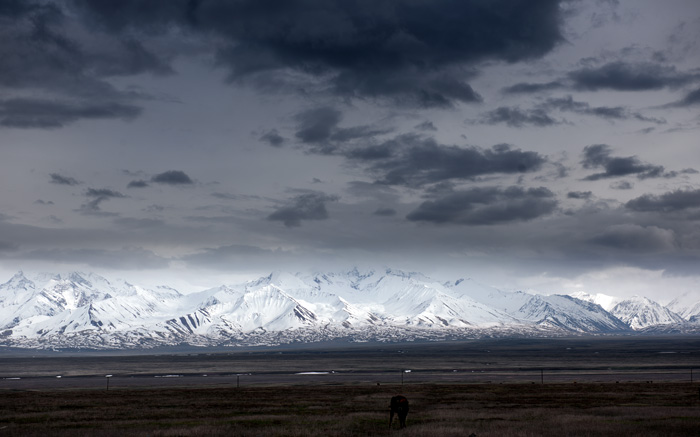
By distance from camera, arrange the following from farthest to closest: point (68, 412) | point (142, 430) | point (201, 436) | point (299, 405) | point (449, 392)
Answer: point (449, 392), point (299, 405), point (68, 412), point (142, 430), point (201, 436)

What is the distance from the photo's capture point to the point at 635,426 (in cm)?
3988

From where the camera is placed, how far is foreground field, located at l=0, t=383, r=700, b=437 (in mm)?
39594

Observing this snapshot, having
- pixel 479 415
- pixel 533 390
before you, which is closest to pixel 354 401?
pixel 479 415

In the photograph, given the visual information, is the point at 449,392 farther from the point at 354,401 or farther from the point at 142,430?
the point at 142,430

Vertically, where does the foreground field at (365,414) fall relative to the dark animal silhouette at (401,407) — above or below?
below

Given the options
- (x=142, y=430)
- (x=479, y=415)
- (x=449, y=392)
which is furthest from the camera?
(x=449, y=392)

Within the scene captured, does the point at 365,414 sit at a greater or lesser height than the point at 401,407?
lesser

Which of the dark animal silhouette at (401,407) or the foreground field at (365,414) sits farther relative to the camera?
the dark animal silhouette at (401,407)

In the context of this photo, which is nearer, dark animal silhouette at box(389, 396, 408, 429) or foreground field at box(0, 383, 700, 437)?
Result: foreground field at box(0, 383, 700, 437)

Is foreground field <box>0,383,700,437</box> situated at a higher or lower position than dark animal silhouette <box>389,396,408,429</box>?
lower

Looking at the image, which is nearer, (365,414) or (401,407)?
(401,407)

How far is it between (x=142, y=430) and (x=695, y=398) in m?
46.7

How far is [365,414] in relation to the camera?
50.3m

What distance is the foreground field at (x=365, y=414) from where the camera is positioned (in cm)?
3959
